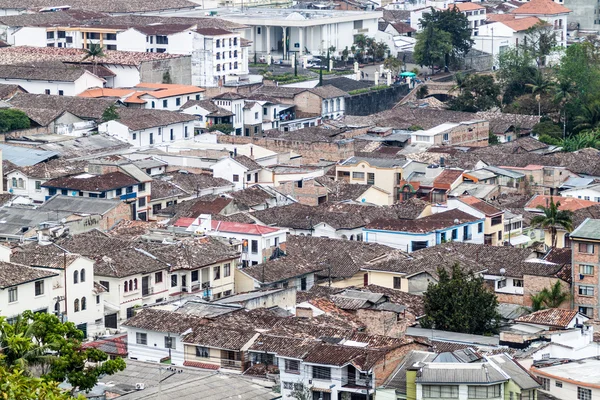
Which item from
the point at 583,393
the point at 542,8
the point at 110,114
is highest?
the point at 542,8

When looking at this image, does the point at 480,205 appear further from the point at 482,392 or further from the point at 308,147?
the point at 482,392

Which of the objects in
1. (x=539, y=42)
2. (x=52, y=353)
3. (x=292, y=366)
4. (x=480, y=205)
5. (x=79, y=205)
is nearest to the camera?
(x=52, y=353)

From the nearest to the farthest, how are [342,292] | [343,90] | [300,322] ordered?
[300,322]
[342,292]
[343,90]

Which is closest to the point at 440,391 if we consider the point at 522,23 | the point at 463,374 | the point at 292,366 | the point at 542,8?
the point at 463,374

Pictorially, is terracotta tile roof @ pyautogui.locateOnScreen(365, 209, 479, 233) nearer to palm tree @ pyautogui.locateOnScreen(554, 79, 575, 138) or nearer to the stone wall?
palm tree @ pyautogui.locateOnScreen(554, 79, 575, 138)

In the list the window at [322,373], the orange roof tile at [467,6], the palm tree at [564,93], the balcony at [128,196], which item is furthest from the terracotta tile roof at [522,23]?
the window at [322,373]

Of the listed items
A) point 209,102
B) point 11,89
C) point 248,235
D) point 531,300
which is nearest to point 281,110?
point 209,102

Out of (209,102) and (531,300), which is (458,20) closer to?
(209,102)
